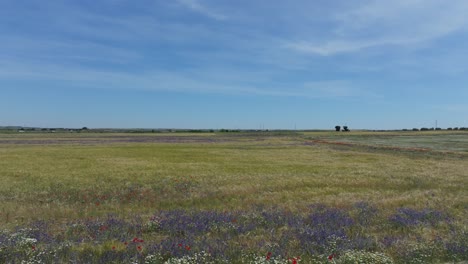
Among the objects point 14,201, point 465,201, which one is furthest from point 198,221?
point 465,201

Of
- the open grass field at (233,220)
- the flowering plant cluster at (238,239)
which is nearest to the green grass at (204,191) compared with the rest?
the open grass field at (233,220)

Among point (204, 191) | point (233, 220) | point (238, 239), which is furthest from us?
point (204, 191)

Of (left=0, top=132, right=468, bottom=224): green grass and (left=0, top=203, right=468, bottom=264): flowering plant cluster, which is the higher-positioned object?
(left=0, top=203, right=468, bottom=264): flowering plant cluster

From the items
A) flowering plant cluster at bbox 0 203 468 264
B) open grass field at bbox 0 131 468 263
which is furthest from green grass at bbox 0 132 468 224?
flowering plant cluster at bbox 0 203 468 264

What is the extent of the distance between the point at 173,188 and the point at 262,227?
32.7ft

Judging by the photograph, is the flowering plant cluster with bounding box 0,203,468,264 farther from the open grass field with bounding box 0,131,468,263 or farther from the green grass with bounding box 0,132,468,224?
the green grass with bounding box 0,132,468,224

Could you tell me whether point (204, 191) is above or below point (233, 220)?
below

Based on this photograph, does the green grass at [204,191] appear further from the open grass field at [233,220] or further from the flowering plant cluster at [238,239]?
the flowering plant cluster at [238,239]

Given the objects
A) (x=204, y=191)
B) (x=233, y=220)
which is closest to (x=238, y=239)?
(x=233, y=220)

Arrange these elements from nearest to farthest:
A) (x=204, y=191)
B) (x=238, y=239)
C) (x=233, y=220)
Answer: (x=238, y=239)
(x=233, y=220)
(x=204, y=191)

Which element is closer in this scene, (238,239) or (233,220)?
(238,239)

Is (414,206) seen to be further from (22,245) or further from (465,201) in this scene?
(22,245)

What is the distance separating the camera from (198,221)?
37.9 feet

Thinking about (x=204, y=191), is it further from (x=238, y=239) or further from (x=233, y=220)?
(x=238, y=239)
